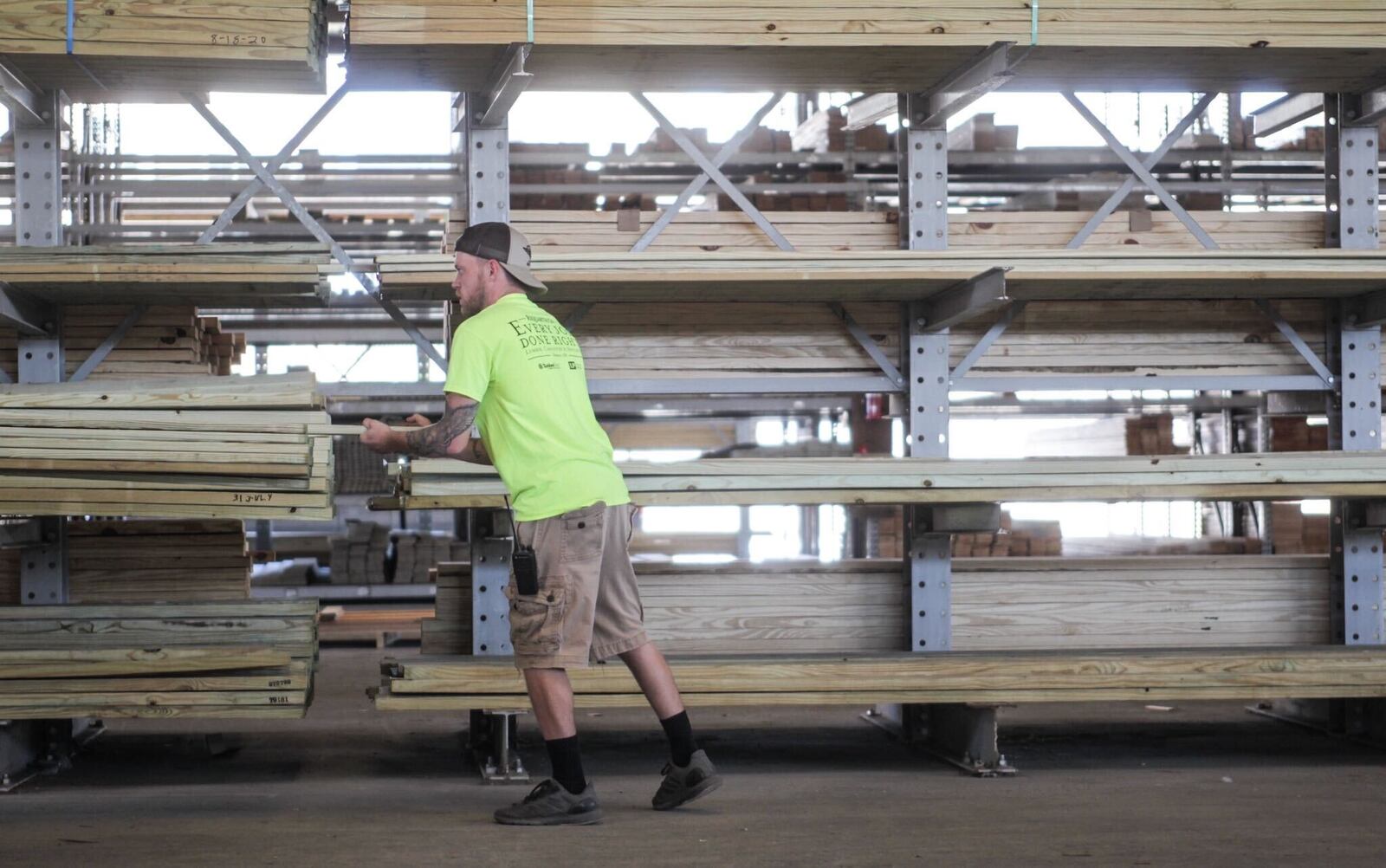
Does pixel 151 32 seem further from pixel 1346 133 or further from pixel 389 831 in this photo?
pixel 1346 133

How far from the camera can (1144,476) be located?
5.56 m

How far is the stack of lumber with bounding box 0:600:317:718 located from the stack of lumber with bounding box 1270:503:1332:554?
7.58m

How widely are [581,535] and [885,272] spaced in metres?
1.68

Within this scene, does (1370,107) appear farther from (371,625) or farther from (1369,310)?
(371,625)

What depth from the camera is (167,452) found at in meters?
5.10

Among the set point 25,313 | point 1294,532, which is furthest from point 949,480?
point 1294,532

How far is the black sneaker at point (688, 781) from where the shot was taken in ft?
15.7

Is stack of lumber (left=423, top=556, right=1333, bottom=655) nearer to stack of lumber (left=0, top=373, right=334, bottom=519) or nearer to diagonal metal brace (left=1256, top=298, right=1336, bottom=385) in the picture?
diagonal metal brace (left=1256, top=298, right=1336, bottom=385)

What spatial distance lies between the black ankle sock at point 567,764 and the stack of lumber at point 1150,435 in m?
7.55

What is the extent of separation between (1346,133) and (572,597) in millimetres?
4041

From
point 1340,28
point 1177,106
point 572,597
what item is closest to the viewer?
point 572,597

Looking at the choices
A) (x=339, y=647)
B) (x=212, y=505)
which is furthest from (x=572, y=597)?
(x=339, y=647)

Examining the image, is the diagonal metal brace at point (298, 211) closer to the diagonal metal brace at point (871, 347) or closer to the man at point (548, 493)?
the man at point (548, 493)

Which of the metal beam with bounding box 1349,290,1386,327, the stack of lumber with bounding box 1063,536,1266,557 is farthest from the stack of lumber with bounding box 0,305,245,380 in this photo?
the stack of lumber with bounding box 1063,536,1266,557
